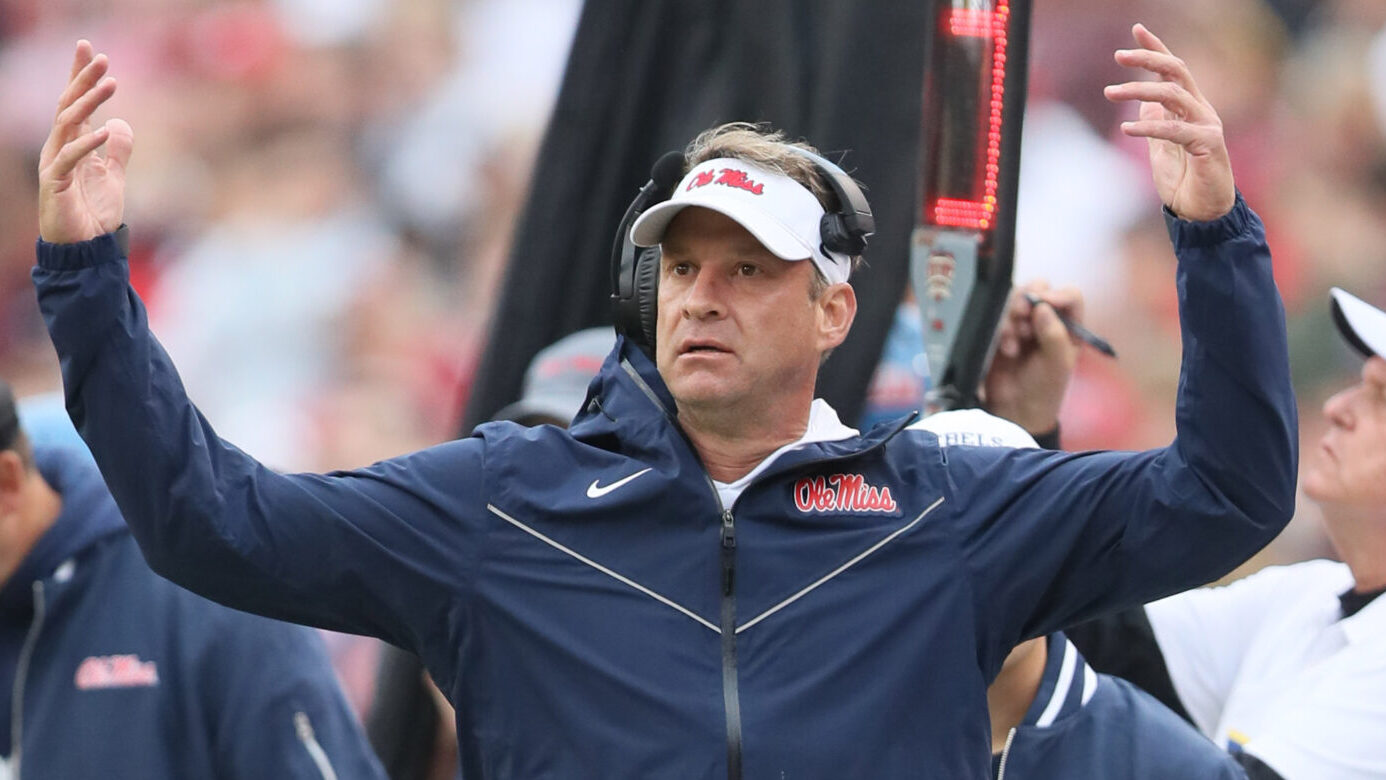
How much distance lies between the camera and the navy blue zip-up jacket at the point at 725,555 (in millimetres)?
2260

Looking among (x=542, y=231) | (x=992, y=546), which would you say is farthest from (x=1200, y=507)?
(x=542, y=231)

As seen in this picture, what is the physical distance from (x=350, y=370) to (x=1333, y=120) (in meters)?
3.41

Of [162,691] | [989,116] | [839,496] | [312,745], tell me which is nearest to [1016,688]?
[839,496]

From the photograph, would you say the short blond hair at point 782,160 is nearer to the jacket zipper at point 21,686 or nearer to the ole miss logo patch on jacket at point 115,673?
the ole miss logo patch on jacket at point 115,673

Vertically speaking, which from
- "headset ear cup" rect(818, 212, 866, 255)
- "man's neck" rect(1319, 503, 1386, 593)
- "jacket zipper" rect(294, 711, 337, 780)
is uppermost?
"headset ear cup" rect(818, 212, 866, 255)

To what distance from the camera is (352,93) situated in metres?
6.98

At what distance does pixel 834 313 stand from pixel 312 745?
1.32 metres

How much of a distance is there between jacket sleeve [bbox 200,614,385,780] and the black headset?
1143 millimetres

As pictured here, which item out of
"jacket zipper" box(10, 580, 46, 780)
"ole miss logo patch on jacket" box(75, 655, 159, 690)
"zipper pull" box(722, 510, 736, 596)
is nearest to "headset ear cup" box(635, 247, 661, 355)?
"zipper pull" box(722, 510, 736, 596)

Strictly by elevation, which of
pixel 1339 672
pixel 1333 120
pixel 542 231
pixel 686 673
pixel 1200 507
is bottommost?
pixel 1339 672

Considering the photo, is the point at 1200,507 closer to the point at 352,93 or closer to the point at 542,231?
the point at 542,231

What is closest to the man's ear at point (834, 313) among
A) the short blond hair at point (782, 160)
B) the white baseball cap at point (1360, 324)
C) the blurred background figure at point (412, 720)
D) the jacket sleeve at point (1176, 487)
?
the short blond hair at point (782, 160)

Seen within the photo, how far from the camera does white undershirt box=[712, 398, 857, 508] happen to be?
8.20ft

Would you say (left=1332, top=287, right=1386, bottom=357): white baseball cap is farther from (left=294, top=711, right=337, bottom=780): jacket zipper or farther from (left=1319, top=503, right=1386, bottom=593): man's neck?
(left=294, top=711, right=337, bottom=780): jacket zipper
